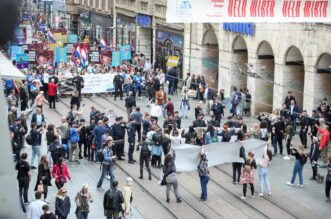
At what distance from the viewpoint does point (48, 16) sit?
78.6 m

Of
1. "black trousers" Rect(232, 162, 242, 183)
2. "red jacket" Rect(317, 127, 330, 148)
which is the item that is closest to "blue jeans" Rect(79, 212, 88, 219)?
"black trousers" Rect(232, 162, 242, 183)

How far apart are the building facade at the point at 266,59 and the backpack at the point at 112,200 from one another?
1415cm

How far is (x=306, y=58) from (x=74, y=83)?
1076 centimetres

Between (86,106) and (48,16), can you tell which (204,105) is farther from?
(48,16)

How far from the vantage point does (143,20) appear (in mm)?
46250

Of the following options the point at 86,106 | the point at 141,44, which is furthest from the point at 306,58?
the point at 141,44

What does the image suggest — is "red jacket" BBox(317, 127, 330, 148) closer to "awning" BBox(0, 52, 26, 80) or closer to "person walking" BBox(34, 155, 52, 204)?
"awning" BBox(0, 52, 26, 80)

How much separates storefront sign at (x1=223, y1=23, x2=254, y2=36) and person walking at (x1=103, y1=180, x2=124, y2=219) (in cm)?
1983

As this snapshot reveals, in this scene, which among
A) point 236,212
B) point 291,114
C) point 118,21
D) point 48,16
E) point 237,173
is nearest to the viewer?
point 236,212

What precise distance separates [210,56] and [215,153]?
1879 centimetres

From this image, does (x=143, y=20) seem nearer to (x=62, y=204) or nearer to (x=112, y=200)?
(x=112, y=200)

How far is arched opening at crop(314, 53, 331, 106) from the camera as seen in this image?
27295 millimetres

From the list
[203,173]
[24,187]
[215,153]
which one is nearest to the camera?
[24,187]

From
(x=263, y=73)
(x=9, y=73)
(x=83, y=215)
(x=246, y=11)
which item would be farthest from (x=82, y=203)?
(x=263, y=73)
